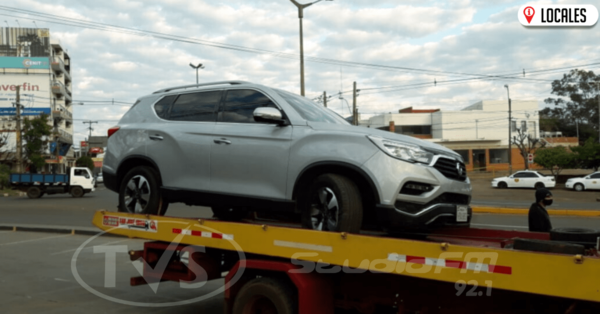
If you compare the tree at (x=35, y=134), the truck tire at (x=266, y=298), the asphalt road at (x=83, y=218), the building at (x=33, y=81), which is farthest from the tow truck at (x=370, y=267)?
the building at (x=33, y=81)

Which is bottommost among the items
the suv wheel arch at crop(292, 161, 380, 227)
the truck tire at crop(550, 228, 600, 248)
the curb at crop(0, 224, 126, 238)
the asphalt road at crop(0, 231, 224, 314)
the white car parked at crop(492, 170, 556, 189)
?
the white car parked at crop(492, 170, 556, 189)

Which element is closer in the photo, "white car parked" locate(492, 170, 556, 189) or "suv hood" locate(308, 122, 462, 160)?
"suv hood" locate(308, 122, 462, 160)

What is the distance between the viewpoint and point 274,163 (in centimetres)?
550

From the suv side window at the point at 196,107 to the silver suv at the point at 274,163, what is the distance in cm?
1

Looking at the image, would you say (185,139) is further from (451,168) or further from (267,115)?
(451,168)

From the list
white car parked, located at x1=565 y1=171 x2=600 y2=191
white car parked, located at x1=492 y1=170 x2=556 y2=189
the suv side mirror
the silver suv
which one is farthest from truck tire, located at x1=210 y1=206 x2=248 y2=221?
white car parked, located at x1=492 y1=170 x2=556 y2=189

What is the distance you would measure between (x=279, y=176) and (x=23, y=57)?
70330mm

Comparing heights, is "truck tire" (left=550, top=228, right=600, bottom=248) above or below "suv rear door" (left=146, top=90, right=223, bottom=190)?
below

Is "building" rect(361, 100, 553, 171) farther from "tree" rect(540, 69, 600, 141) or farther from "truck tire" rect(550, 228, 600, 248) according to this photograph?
"truck tire" rect(550, 228, 600, 248)

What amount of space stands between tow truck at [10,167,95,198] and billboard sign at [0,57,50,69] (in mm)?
38151

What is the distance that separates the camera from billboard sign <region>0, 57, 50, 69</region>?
66.1 meters

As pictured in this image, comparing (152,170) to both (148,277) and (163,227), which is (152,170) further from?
(148,277)

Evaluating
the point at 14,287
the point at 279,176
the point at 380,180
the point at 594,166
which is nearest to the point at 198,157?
the point at 279,176

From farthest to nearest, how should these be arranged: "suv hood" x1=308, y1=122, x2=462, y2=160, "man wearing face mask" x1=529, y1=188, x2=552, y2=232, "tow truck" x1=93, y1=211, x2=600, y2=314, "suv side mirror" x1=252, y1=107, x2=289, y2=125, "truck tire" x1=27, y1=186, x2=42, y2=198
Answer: "truck tire" x1=27, y1=186, x2=42, y2=198 < "man wearing face mask" x1=529, y1=188, x2=552, y2=232 < "suv side mirror" x1=252, y1=107, x2=289, y2=125 < "suv hood" x1=308, y1=122, x2=462, y2=160 < "tow truck" x1=93, y1=211, x2=600, y2=314
